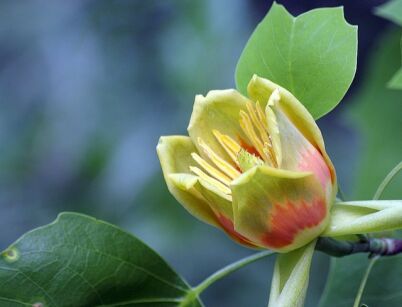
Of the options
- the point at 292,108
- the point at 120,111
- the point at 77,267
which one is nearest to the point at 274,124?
the point at 292,108

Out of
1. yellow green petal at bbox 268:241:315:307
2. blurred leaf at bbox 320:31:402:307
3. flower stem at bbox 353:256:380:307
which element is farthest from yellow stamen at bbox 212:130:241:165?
blurred leaf at bbox 320:31:402:307

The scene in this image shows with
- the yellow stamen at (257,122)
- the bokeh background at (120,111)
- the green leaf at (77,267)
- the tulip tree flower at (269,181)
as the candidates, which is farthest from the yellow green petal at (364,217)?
the bokeh background at (120,111)

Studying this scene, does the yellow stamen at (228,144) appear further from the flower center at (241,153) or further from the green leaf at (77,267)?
the green leaf at (77,267)

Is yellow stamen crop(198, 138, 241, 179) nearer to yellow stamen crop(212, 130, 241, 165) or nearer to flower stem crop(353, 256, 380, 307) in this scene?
yellow stamen crop(212, 130, 241, 165)

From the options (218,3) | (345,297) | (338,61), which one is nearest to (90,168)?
(218,3)

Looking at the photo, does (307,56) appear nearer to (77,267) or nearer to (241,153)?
(241,153)

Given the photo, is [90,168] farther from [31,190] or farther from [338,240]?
[338,240]
